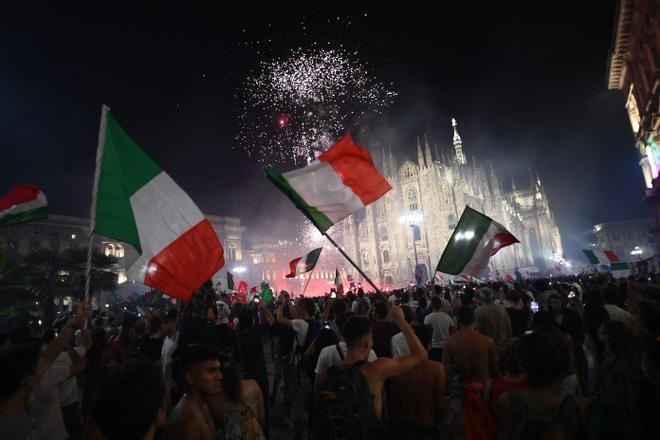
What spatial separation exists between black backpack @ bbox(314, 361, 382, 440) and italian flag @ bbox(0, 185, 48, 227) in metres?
6.71

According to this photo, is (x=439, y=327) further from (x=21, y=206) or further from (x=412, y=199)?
(x=412, y=199)

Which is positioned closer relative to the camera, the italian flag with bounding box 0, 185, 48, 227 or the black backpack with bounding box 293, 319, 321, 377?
the black backpack with bounding box 293, 319, 321, 377

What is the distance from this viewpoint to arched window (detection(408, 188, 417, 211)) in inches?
2010

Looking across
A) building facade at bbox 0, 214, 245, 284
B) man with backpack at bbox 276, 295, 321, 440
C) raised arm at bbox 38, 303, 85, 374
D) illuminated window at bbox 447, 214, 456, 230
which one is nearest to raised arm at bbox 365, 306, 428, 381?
raised arm at bbox 38, 303, 85, 374

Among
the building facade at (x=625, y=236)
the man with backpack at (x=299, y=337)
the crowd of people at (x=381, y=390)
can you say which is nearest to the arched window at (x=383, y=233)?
the man with backpack at (x=299, y=337)

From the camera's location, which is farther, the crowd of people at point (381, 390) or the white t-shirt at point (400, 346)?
the white t-shirt at point (400, 346)

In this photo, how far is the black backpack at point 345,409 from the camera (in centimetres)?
228

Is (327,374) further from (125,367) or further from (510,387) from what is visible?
(510,387)

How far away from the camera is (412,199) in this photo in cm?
5156

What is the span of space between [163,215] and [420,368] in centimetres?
344

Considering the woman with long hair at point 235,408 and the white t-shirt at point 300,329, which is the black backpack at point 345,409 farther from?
the white t-shirt at point 300,329

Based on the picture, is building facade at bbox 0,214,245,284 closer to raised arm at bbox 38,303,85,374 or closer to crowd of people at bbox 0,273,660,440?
raised arm at bbox 38,303,85,374

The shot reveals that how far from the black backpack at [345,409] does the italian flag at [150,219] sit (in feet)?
8.15

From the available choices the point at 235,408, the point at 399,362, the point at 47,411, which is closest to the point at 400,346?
the point at 399,362
